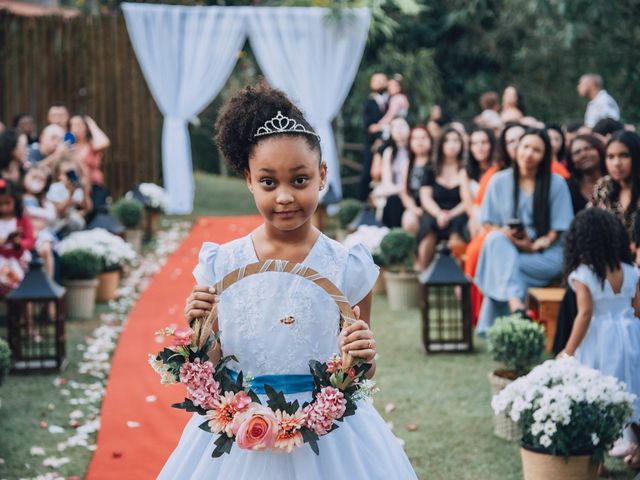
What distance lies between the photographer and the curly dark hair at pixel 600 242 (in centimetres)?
485

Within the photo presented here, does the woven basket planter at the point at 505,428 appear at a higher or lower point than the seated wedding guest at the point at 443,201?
lower

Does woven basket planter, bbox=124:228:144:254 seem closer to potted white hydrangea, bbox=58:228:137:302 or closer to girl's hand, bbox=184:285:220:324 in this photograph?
potted white hydrangea, bbox=58:228:137:302

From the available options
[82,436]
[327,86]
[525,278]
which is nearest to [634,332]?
[525,278]

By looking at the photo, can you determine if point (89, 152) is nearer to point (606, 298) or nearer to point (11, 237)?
point (11, 237)

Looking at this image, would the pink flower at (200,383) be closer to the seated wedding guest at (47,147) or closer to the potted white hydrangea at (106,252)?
the potted white hydrangea at (106,252)

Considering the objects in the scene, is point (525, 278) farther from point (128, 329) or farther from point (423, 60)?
point (423, 60)

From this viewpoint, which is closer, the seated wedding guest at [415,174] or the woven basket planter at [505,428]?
the woven basket planter at [505,428]

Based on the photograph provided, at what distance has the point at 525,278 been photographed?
7.14m

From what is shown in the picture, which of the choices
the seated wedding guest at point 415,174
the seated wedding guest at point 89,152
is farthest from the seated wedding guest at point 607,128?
the seated wedding guest at point 89,152

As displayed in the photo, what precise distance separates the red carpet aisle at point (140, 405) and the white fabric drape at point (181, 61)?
15.4 feet

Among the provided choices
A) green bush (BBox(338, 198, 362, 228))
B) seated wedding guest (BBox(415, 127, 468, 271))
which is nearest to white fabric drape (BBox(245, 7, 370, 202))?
green bush (BBox(338, 198, 362, 228))

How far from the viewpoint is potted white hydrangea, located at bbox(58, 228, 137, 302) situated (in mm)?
8567

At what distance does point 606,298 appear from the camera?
4.95 meters

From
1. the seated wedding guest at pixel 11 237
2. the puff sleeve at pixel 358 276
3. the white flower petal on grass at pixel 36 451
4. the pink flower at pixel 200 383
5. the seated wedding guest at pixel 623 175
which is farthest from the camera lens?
the seated wedding guest at pixel 11 237
